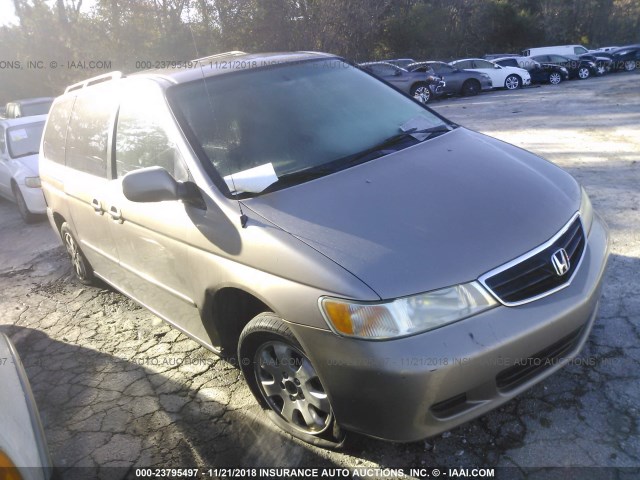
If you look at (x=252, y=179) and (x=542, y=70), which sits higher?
(x=252, y=179)

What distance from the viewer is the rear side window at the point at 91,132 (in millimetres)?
3848

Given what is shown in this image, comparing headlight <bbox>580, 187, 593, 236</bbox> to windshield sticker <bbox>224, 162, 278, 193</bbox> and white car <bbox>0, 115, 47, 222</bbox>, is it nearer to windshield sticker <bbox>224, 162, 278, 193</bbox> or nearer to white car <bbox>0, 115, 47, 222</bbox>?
A: windshield sticker <bbox>224, 162, 278, 193</bbox>

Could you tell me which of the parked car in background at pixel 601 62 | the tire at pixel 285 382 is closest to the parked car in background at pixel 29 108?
the tire at pixel 285 382

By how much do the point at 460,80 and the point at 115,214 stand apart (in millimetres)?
18216

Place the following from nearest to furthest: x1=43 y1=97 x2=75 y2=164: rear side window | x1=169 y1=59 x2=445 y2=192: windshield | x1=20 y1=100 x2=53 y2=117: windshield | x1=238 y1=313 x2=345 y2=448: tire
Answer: x1=238 y1=313 x2=345 y2=448: tire < x1=169 y1=59 x2=445 y2=192: windshield < x1=43 y1=97 x2=75 y2=164: rear side window < x1=20 y1=100 x2=53 y2=117: windshield

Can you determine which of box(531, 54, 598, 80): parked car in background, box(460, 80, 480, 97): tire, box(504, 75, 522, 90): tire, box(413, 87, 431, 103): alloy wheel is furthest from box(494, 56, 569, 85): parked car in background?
box(413, 87, 431, 103): alloy wheel

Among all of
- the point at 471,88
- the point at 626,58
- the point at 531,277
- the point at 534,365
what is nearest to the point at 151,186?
the point at 531,277

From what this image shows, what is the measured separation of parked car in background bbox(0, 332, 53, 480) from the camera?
1835 mm

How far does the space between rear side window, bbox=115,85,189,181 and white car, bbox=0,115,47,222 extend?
4.86m

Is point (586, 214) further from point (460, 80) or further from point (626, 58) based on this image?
point (626, 58)

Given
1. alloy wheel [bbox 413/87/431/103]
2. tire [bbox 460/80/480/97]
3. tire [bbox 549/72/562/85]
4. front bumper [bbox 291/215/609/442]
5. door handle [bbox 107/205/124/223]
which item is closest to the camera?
front bumper [bbox 291/215/609/442]

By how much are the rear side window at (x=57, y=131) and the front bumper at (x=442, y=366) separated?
3.26m

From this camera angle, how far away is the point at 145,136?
11.1ft

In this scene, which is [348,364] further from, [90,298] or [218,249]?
[90,298]
